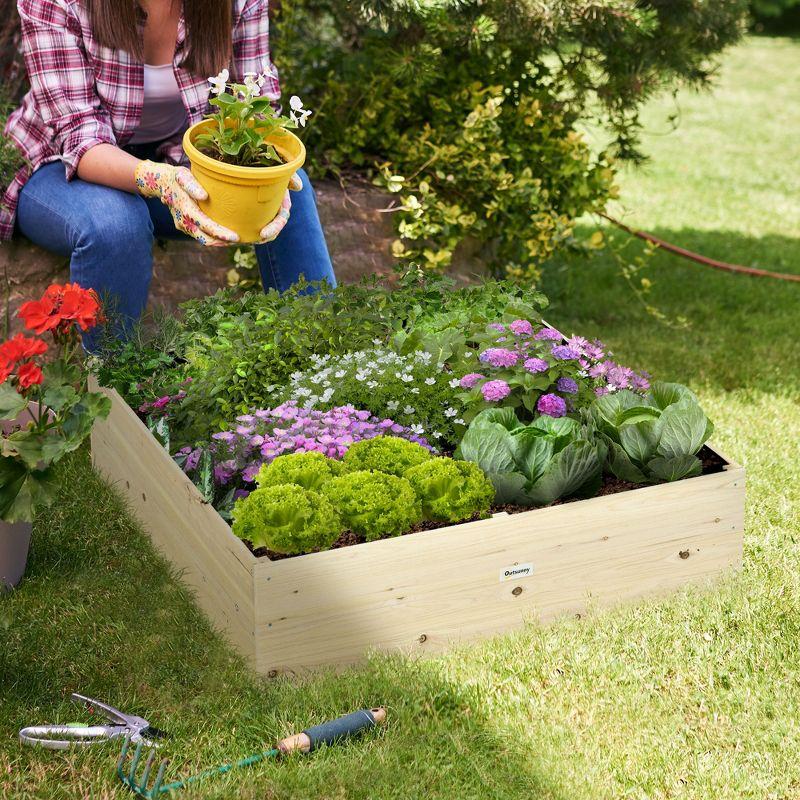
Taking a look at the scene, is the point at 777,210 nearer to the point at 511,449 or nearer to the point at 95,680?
the point at 511,449

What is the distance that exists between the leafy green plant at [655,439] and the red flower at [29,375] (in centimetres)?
127

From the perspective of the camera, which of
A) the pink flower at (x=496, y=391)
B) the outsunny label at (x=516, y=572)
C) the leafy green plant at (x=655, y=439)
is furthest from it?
the pink flower at (x=496, y=391)

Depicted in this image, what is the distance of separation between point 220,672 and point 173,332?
1.22 metres

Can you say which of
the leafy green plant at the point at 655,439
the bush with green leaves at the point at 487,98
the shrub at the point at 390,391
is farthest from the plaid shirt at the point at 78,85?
the leafy green plant at the point at 655,439

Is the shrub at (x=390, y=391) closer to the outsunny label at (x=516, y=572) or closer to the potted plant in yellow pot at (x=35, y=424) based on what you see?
the outsunny label at (x=516, y=572)

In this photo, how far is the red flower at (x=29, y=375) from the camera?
2262 millimetres

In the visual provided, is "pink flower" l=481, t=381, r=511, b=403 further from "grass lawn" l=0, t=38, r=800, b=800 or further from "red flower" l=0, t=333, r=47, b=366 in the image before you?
"red flower" l=0, t=333, r=47, b=366

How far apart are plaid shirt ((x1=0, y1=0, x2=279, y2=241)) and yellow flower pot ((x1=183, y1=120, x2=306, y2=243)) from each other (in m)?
0.49

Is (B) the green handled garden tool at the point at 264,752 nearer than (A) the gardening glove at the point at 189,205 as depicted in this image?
Yes

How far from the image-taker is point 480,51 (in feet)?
14.0

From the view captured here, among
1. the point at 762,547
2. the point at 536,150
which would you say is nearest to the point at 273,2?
the point at 536,150

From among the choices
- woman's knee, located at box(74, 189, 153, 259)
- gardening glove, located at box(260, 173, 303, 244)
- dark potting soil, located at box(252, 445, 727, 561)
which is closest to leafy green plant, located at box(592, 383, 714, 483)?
dark potting soil, located at box(252, 445, 727, 561)

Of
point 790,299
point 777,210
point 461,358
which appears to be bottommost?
point 777,210

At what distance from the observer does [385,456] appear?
2.49 m
